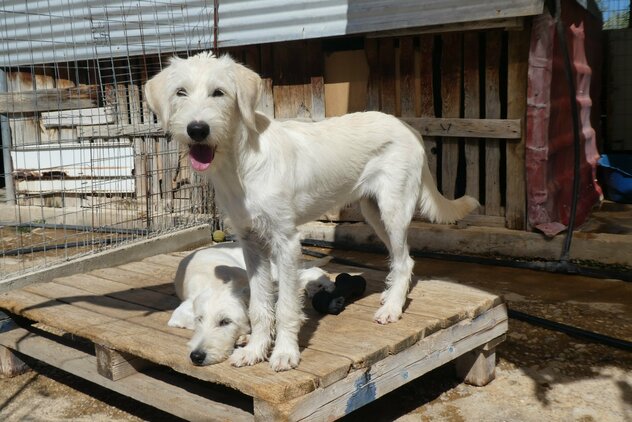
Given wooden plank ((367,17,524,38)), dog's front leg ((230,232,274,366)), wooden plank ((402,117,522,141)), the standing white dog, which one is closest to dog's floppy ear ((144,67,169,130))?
the standing white dog

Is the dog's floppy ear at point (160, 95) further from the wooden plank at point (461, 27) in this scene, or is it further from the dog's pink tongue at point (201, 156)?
the wooden plank at point (461, 27)

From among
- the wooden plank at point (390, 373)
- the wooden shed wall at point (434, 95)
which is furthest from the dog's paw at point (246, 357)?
the wooden shed wall at point (434, 95)

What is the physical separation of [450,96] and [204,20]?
3.14 metres

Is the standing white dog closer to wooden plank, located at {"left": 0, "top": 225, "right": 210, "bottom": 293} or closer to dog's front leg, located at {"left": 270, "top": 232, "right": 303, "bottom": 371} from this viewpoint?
dog's front leg, located at {"left": 270, "top": 232, "right": 303, "bottom": 371}

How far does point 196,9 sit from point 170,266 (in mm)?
3864

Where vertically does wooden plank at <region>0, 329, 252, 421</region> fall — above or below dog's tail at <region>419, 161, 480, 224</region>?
below

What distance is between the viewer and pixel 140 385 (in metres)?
3.67

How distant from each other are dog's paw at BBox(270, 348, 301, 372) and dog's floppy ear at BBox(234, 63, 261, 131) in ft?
3.63

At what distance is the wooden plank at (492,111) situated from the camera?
668 cm

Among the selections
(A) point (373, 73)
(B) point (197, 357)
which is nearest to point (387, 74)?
(A) point (373, 73)

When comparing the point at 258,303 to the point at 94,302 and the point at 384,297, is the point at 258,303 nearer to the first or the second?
the point at 384,297

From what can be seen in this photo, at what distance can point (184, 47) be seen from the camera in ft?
26.2

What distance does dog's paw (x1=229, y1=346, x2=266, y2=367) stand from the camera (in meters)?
3.27

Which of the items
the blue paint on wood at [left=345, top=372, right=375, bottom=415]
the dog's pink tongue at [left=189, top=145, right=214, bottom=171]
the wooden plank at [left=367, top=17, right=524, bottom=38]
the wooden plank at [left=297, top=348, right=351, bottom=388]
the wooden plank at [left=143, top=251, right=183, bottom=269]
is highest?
the wooden plank at [left=367, top=17, right=524, bottom=38]
